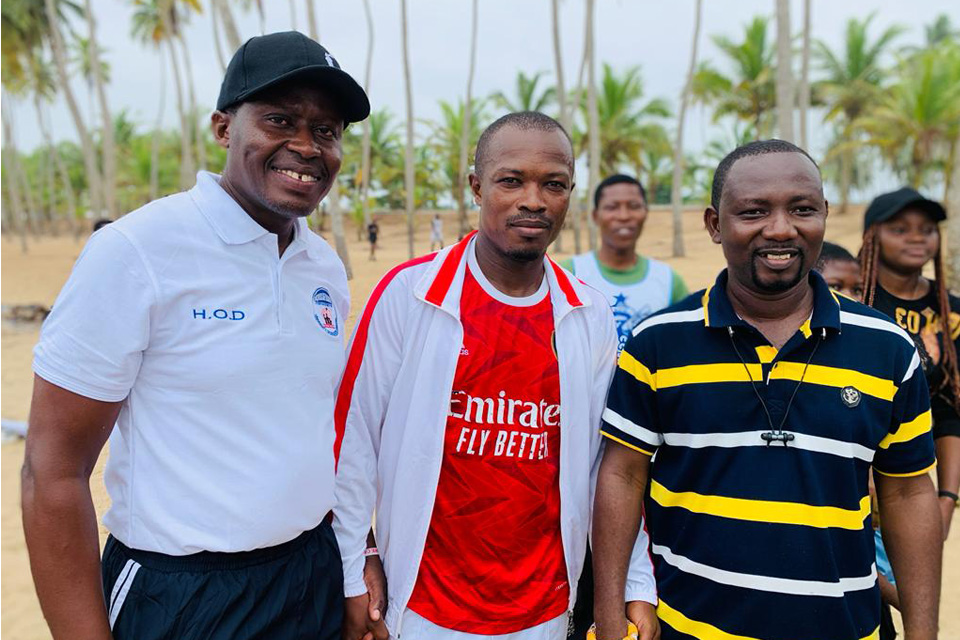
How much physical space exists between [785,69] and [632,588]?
762 cm

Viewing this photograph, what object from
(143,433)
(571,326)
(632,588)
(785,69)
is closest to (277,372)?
(143,433)

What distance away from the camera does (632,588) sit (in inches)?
79.9

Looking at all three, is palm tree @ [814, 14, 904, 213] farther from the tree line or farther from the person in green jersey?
the person in green jersey

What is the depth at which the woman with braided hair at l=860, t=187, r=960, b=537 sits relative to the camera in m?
2.85

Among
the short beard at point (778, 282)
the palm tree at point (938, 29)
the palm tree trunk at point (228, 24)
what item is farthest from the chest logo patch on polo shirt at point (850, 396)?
the palm tree at point (938, 29)

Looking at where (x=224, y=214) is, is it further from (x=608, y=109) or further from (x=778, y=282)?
(x=608, y=109)

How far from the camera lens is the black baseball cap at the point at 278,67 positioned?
1.78 m

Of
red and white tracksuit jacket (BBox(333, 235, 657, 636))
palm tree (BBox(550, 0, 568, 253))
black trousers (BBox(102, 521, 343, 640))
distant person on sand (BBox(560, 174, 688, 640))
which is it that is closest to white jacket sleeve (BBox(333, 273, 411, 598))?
red and white tracksuit jacket (BBox(333, 235, 657, 636))

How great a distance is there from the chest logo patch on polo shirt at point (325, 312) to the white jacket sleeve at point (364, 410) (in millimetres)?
169

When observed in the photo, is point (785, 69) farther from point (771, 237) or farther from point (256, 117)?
point (256, 117)

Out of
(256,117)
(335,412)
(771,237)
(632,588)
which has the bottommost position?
(632,588)

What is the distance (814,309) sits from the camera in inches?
76.7

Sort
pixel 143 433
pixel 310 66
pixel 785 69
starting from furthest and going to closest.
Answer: pixel 785 69 < pixel 310 66 < pixel 143 433

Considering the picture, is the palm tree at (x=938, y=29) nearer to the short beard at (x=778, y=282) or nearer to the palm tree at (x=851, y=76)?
the palm tree at (x=851, y=76)
